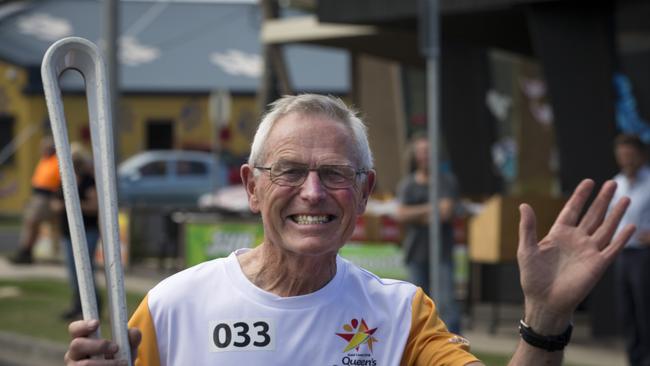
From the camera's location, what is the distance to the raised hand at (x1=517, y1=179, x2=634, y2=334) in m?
2.84

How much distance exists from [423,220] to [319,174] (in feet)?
26.3

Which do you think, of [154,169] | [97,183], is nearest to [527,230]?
[97,183]

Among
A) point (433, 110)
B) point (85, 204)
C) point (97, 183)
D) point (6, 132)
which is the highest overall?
point (97, 183)

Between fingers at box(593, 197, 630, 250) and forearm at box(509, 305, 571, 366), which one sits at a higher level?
fingers at box(593, 197, 630, 250)

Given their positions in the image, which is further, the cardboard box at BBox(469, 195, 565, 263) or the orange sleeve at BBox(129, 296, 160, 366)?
the cardboard box at BBox(469, 195, 565, 263)

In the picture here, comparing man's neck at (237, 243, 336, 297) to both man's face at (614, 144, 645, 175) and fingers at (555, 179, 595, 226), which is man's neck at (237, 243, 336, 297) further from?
man's face at (614, 144, 645, 175)

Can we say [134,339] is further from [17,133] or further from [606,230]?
[17,133]

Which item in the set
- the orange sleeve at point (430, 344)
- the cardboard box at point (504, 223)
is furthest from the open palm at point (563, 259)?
the cardboard box at point (504, 223)

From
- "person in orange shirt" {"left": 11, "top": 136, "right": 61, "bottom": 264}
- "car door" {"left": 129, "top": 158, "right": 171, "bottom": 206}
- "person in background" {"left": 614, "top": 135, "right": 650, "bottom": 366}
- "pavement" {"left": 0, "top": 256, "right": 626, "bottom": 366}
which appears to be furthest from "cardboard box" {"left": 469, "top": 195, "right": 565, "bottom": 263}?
"car door" {"left": 129, "top": 158, "right": 171, "bottom": 206}

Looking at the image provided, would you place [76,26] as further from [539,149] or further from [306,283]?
[306,283]

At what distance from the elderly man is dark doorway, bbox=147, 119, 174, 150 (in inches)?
1493

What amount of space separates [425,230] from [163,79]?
27.9 metres

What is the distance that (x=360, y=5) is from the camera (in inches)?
575

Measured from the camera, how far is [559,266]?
9.42 ft
